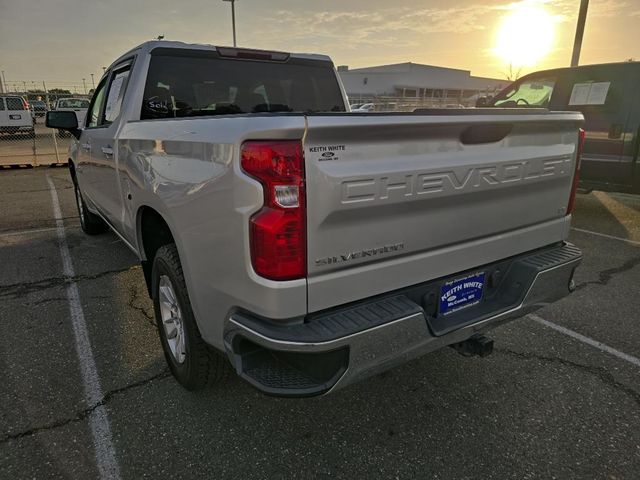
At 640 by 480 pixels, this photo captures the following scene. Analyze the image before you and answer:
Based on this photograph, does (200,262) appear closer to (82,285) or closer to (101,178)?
(101,178)

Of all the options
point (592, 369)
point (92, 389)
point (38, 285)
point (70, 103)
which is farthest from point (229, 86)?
point (70, 103)

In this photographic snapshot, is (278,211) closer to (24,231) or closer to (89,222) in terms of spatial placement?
(89,222)

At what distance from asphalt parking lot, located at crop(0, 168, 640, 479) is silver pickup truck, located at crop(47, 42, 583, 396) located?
364 mm

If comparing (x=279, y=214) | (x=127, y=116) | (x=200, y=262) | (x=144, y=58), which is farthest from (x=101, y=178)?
(x=279, y=214)

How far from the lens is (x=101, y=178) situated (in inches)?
162

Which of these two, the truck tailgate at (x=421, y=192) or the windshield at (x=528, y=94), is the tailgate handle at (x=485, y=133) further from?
the windshield at (x=528, y=94)

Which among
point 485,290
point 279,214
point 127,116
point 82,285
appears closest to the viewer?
point 279,214

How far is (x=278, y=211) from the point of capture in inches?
69.1

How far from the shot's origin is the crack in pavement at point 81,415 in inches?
95.9

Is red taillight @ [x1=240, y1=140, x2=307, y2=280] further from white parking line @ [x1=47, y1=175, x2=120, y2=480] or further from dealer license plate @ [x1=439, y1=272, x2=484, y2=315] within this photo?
white parking line @ [x1=47, y1=175, x2=120, y2=480]

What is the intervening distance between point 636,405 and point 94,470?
298cm

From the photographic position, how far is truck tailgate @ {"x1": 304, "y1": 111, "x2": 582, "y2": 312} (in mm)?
1819

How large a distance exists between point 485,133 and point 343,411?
170 cm

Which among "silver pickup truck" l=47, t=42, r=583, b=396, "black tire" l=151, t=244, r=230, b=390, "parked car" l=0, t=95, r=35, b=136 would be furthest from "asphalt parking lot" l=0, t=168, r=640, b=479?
"parked car" l=0, t=95, r=35, b=136
